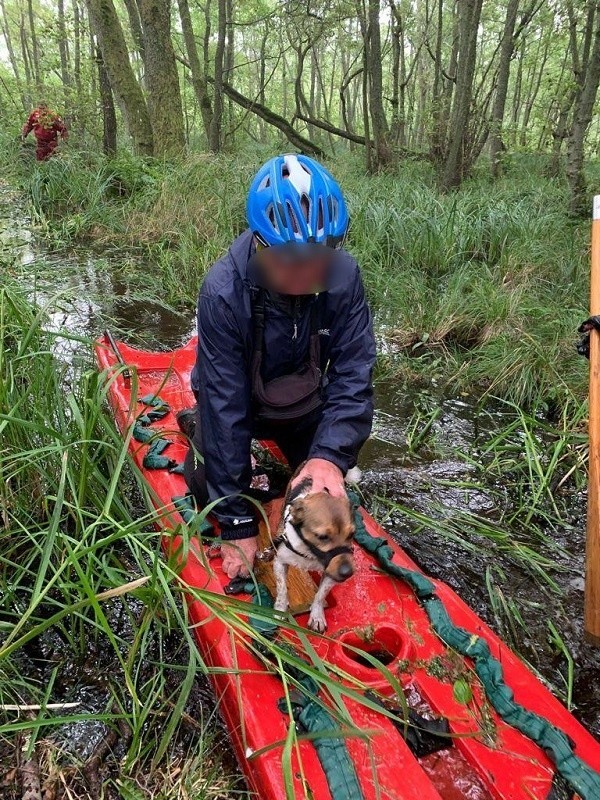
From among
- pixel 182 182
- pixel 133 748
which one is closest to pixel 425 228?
pixel 182 182

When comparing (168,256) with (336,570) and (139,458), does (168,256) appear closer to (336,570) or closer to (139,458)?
(139,458)

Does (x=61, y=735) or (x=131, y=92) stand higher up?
(x=131, y=92)

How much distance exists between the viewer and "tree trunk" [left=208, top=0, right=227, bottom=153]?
9.28 meters

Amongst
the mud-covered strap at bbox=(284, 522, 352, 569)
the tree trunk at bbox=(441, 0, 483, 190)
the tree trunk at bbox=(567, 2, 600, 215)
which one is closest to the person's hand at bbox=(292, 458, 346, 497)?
the mud-covered strap at bbox=(284, 522, 352, 569)

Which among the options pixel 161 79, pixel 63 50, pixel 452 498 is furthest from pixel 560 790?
pixel 63 50

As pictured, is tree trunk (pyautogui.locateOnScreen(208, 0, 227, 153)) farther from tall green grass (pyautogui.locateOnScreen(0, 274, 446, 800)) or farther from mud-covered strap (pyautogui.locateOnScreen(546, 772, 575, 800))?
mud-covered strap (pyautogui.locateOnScreen(546, 772, 575, 800))

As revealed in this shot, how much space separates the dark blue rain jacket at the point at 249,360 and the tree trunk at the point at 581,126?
5505mm

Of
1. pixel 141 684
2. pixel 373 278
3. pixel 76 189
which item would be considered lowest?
pixel 141 684

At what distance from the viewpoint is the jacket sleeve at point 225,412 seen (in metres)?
2.17

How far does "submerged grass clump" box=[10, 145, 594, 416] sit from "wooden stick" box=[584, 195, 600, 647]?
1.72 meters

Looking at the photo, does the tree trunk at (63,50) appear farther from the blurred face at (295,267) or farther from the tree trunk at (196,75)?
the blurred face at (295,267)

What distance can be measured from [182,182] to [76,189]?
167 centimetres

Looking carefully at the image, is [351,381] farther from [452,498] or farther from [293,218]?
[452,498]

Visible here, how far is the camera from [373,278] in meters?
5.90
